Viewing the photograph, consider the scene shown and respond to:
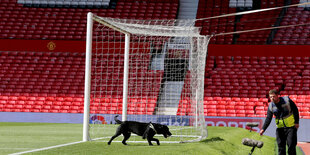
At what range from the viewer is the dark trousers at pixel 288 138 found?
927cm

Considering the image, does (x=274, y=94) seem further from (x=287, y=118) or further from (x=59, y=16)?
(x=59, y=16)

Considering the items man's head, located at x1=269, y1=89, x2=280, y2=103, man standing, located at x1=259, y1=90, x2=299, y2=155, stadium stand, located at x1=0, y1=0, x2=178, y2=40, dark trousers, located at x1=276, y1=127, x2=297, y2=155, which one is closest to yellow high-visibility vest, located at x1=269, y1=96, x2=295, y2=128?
man standing, located at x1=259, y1=90, x2=299, y2=155

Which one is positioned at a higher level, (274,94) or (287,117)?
(274,94)

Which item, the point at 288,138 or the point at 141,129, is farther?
the point at 141,129

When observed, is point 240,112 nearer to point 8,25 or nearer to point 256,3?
point 256,3

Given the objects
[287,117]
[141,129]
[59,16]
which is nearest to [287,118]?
[287,117]

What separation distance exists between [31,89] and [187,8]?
471 inches

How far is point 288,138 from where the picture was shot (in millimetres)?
9312

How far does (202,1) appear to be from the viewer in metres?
33.0

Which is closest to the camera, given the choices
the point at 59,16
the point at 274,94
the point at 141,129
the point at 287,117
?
the point at 274,94

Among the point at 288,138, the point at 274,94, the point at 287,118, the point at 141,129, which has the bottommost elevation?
the point at 288,138

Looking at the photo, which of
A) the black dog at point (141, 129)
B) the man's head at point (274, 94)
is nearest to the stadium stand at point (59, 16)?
the black dog at point (141, 129)

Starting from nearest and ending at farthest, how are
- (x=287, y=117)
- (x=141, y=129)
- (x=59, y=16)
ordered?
1. (x=287, y=117)
2. (x=141, y=129)
3. (x=59, y=16)

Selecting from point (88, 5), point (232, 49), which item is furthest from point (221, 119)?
point (88, 5)
